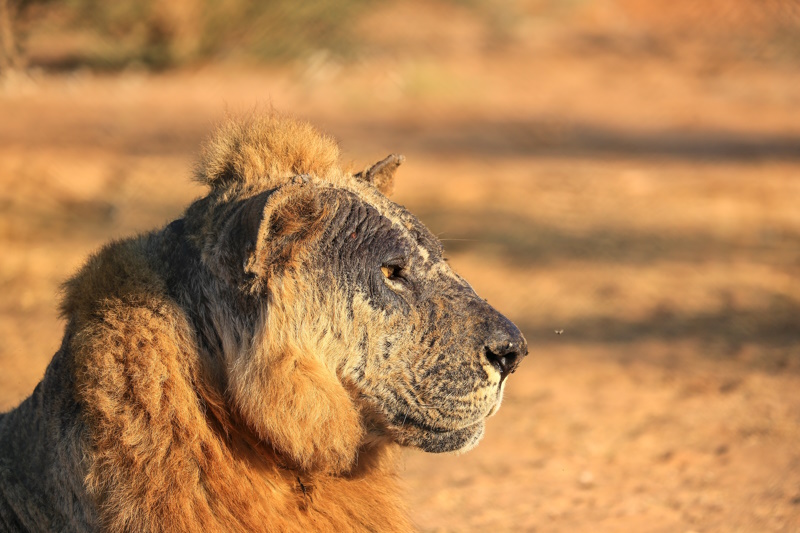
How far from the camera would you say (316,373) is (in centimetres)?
345

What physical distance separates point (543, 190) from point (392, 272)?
8961 millimetres

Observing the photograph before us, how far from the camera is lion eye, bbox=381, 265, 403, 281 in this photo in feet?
12.0

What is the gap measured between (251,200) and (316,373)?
2.25 ft

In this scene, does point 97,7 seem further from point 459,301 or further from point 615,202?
point 459,301

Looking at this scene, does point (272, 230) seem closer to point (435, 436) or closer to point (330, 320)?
point (330, 320)

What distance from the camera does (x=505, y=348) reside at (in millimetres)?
3578

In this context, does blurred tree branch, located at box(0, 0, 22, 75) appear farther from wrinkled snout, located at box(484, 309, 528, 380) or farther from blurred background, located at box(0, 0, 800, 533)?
wrinkled snout, located at box(484, 309, 528, 380)

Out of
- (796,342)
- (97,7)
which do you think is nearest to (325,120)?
(97,7)

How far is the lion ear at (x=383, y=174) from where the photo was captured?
411cm

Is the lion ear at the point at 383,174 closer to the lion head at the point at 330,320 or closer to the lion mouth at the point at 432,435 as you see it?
the lion head at the point at 330,320

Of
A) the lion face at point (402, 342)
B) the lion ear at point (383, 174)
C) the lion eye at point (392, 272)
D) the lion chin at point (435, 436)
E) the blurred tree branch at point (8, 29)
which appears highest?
the blurred tree branch at point (8, 29)

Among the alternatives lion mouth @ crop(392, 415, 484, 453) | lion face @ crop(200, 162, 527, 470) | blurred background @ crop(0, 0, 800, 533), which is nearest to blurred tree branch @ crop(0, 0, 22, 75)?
blurred background @ crop(0, 0, 800, 533)

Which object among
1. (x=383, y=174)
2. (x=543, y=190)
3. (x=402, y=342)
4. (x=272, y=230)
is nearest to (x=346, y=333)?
(x=402, y=342)

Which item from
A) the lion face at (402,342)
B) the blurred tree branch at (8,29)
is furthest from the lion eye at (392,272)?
the blurred tree branch at (8,29)
